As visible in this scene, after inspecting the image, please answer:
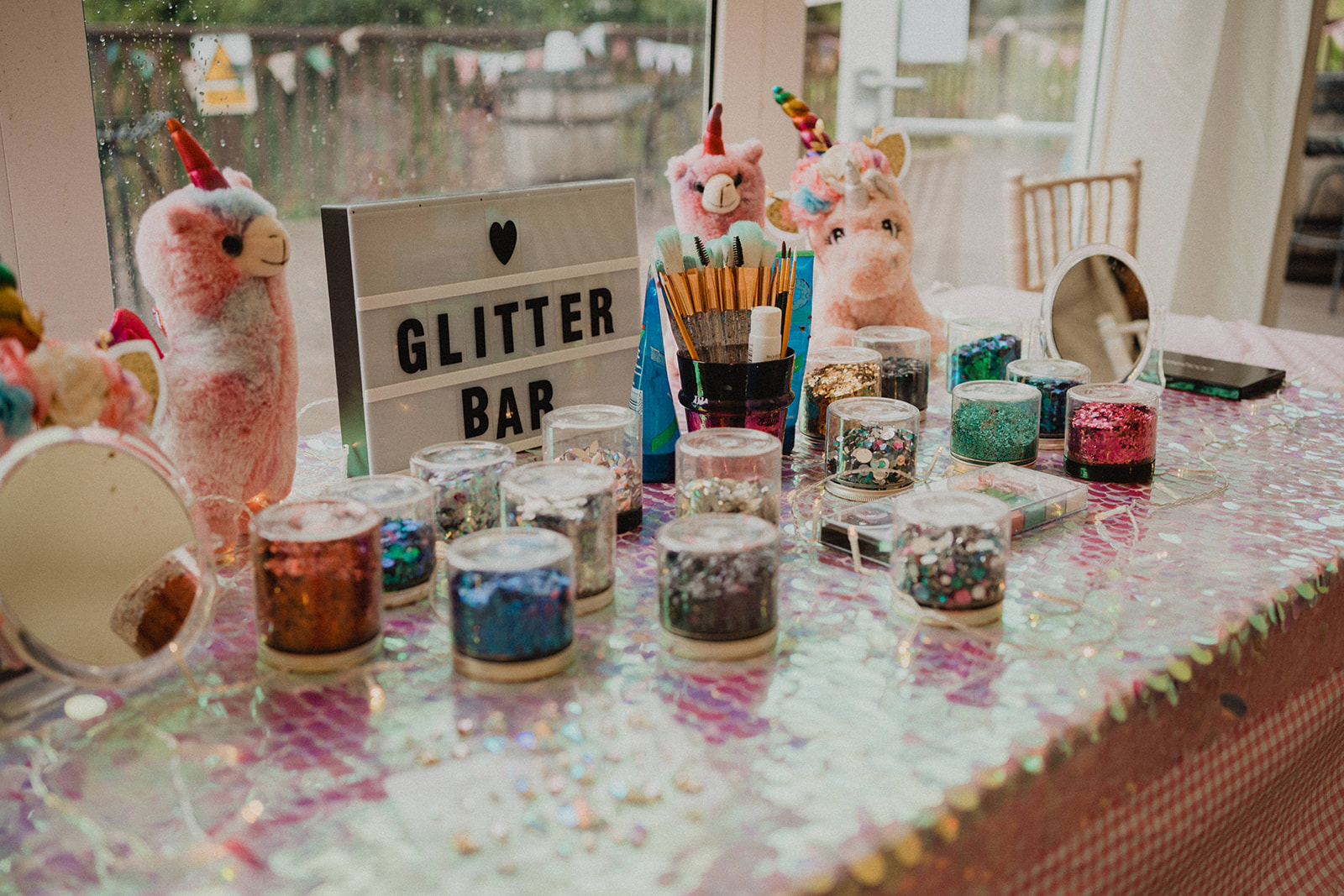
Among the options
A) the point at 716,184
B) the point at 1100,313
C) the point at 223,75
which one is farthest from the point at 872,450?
the point at 223,75

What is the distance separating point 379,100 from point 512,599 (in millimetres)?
1167

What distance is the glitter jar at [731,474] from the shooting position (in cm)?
86

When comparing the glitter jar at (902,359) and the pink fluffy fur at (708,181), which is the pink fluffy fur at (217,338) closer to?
the pink fluffy fur at (708,181)

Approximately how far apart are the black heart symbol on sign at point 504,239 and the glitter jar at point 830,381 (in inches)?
13.4

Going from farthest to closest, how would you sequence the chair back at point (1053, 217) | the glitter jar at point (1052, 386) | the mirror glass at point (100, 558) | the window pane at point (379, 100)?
the chair back at point (1053, 217) → the window pane at point (379, 100) → the glitter jar at point (1052, 386) → the mirror glass at point (100, 558)

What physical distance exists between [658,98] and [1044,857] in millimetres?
1531

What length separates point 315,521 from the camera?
28.1 inches

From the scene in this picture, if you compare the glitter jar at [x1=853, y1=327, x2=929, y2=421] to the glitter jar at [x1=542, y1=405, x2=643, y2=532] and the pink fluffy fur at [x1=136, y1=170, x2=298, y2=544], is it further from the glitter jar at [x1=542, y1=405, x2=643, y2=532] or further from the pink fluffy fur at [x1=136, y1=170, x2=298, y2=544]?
the pink fluffy fur at [x1=136, y1=170, x2=298, y2=544]

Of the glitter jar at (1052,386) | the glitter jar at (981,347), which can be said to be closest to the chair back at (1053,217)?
the glitter jar at (981,347)

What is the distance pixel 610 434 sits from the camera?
92 cm

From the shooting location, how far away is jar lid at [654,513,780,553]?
70 centimetres

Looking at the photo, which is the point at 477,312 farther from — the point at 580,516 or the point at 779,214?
the point at 779,214

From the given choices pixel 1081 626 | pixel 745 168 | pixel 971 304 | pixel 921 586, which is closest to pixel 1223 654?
pixel 1081 626

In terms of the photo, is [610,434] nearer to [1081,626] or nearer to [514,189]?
[514,189]
